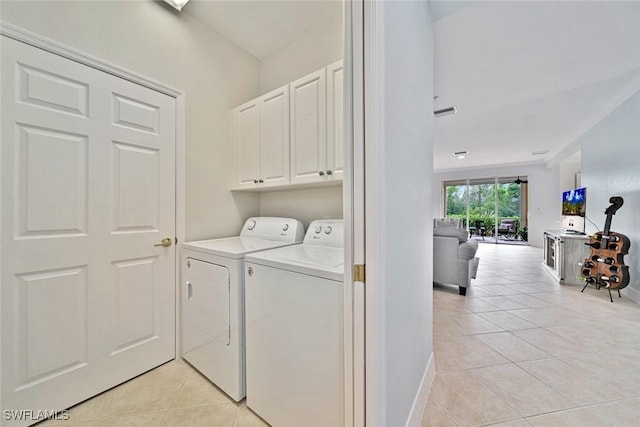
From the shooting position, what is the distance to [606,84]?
3.01 meters

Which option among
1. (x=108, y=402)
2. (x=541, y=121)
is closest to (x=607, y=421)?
(x=108, y=402)

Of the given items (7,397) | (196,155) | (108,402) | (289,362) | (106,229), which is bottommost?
(108,402)

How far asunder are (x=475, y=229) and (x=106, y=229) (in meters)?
9.78

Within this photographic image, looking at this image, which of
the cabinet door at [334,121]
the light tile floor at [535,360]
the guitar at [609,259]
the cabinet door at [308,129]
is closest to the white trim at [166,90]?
the cabinet door at [308,129]

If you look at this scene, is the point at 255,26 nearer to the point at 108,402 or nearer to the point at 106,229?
the point at 106,229

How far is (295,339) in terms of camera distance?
119 centimetres

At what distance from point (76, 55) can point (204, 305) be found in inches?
69.3

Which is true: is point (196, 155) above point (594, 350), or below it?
above

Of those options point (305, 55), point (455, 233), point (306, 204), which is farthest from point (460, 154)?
point (306, 204)

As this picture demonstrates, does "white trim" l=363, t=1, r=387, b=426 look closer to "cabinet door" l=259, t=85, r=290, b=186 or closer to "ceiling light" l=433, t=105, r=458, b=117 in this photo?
"cabinet door" l=259, t=85, r=290, b=186

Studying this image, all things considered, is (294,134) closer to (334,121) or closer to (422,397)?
(334,121)

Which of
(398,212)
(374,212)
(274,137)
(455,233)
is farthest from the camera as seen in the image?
(455,233)

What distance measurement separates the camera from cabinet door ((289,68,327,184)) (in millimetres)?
1818

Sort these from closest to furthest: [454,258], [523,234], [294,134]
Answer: [294,134], [454,258], [523,234]
